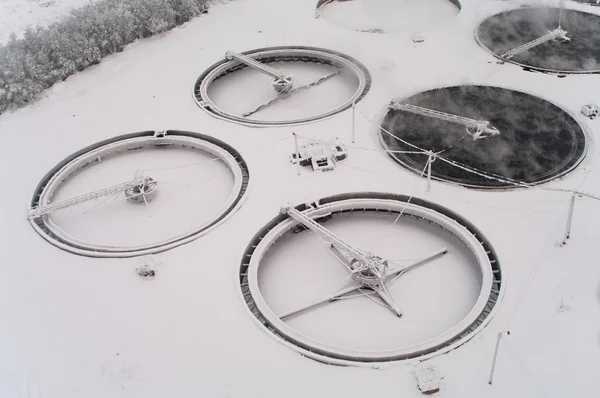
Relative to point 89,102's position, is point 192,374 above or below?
below

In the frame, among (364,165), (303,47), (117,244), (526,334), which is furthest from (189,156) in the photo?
(526,334)

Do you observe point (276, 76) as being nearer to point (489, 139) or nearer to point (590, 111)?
point (489, 139)

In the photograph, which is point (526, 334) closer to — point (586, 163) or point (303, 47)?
point (586, 163)

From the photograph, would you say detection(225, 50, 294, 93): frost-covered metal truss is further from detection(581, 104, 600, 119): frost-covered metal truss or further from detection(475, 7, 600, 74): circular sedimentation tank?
detection(581, 104, 600, 119): frost-covered metal truss

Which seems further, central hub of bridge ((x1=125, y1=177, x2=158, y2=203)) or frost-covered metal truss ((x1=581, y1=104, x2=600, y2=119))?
frost-covered metal truss ((x1=581, y1=104, x2=600, y2=119))

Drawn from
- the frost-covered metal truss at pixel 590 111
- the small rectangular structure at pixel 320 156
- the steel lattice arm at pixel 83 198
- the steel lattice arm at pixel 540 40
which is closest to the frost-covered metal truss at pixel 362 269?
the small rectangular structure at pixel 320 156

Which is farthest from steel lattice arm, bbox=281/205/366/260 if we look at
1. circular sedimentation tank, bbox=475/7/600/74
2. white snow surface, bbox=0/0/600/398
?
circular sedimentation tank, bbox=475/7/600/74

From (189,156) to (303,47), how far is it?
12.9 metres

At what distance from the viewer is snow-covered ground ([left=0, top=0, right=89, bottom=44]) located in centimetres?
4491

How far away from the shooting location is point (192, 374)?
21.4m

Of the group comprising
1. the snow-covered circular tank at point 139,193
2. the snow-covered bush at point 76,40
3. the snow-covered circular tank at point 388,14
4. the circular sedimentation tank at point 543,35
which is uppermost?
the snow-covered bush at point 76,40

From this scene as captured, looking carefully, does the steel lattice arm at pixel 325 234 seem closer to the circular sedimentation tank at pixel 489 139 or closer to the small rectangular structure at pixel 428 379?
the small rectangular structure at pixel 428 379

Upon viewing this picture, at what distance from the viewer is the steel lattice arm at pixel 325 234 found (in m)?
25.0

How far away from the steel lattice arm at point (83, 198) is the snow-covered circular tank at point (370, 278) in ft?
Result: 24.5
